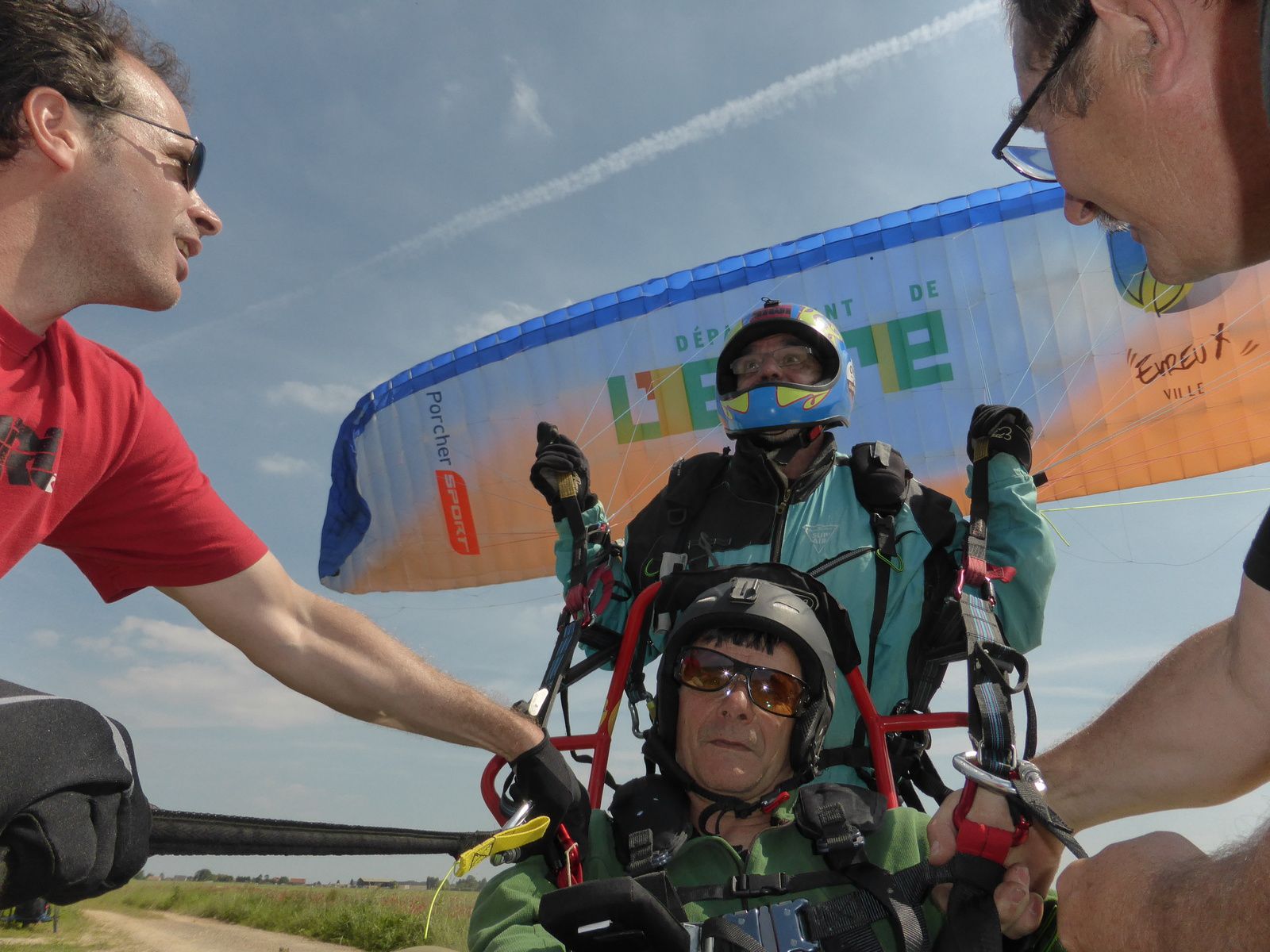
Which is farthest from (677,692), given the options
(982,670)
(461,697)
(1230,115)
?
(1230,115)

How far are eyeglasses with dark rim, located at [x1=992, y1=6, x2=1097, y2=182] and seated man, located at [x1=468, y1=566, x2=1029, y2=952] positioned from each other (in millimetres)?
1468

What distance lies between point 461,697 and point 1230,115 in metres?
2.50

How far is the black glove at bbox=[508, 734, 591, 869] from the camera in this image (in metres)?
2.69

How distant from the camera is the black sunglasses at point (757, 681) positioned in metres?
3.01

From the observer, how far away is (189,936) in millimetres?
25703

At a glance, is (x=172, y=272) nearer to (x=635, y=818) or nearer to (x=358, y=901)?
(x=635, y=818)

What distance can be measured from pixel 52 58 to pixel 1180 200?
316 cm

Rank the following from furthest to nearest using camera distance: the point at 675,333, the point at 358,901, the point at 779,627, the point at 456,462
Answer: the point at 358,901, the point at 456,462, the point at 675,333, the point at 779,627

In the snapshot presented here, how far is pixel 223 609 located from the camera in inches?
125

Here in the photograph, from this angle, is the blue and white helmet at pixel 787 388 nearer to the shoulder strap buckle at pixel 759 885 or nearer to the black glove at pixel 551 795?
the black glove at pixel 551 795

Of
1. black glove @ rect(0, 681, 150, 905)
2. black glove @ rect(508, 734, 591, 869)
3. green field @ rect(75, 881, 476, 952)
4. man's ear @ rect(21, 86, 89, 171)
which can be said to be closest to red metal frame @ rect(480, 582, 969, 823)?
black glove @ rect(508, 734, 591, 869)

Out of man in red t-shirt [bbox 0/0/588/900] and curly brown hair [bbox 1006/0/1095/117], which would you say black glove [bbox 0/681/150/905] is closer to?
man in red t-shirt [bbox 0/0/588/900]

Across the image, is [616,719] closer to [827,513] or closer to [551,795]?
[551,795]

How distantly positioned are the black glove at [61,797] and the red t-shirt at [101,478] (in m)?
1.44
